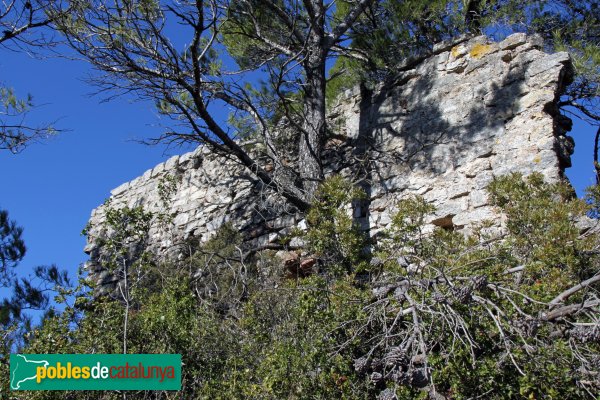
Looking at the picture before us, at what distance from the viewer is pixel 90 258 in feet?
27.2

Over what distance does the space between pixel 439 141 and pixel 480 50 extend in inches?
39.8

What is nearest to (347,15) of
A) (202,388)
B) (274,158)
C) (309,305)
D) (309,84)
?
(309,84)

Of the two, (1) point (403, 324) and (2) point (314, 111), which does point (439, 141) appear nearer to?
(2) point (314, 111)

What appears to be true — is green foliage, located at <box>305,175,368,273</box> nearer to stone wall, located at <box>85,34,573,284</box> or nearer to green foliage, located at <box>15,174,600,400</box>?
green foliage, located at <box>15,174,600,400</box>

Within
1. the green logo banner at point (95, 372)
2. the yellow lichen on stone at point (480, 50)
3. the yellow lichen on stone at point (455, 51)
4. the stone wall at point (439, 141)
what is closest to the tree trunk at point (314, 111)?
the stone wall at point (439, 141)

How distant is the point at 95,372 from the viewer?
3.53m

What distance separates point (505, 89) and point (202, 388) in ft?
12.5

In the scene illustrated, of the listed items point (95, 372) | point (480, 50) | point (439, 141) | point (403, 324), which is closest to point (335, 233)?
point (403, 324)

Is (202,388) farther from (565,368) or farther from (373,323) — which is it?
(565,368)

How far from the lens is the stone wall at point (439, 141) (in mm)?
5078

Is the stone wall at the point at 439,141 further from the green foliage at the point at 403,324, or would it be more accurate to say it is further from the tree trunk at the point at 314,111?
the green foliage at the point at 403,324

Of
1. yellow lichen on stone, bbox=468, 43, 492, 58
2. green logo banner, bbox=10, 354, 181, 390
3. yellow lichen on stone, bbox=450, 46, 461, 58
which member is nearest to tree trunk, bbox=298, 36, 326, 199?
yellow lichen on stone, bbox=450, 46, 461, 58

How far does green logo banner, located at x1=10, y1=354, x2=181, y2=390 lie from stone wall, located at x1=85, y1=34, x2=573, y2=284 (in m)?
2.18

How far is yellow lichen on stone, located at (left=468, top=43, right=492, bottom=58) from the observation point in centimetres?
573
